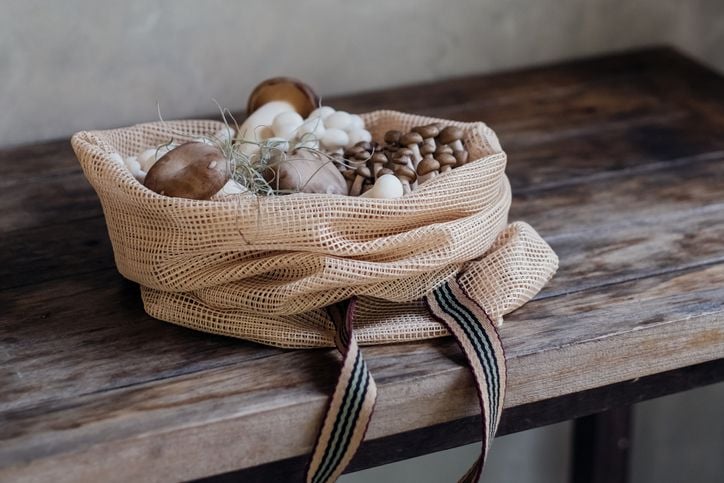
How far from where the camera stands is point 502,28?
132 centimetres

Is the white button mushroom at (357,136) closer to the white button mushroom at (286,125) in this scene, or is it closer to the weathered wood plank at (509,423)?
the white button mushroom at (286,125)

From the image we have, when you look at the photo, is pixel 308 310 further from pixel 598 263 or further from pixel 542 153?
pixel 542 153

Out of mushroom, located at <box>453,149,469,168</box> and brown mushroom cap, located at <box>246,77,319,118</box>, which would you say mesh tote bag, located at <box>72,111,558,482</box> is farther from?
brown mushroom cap, located at <box>246,77,319,118</box>

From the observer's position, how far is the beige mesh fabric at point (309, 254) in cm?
69

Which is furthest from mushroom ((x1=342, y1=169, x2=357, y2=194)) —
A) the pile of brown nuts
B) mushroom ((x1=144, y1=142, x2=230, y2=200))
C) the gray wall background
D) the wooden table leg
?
the wooden table leg

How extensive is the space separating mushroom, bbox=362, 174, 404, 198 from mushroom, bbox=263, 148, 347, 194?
0.12ft

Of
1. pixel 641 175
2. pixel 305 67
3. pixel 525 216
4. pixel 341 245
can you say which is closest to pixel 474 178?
pixel 341 245

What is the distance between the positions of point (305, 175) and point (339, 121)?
109mm

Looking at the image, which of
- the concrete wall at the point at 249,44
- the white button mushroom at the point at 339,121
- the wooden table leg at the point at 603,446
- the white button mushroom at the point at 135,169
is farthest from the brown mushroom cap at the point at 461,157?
the wooden table leg at the point at 603,446

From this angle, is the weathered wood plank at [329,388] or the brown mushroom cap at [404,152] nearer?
the weathered wood plank at [329,388]

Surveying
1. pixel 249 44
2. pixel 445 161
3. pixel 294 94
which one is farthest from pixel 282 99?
pixel 249 44

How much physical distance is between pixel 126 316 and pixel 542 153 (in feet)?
1.70

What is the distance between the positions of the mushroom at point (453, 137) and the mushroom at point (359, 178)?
72mm

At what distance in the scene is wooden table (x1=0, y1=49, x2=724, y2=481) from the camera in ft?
2.15
